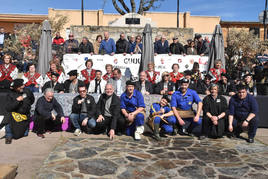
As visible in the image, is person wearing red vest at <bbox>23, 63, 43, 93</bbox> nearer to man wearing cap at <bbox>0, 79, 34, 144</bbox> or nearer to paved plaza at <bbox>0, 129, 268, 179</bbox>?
man wearing cap at <bbox>0, 79, 34, 144</bbox>

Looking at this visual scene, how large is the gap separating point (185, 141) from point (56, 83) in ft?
14.1

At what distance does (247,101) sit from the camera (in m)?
5.57

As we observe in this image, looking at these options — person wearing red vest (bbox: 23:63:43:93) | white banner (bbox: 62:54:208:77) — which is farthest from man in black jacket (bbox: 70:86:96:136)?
white banner (bbox: 62:54:208:77)

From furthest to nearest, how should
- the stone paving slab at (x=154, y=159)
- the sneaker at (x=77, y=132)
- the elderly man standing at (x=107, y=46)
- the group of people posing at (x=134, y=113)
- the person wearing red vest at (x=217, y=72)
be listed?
1. the elderly man standing at (x=107, y=46)
2. the person wearing red vest at (x=217, y=72)
3. the sneaker at (x=77, y=132)
4. the group of people posing at (x=134, y=113)
5. the stone paving slab at (x=154, y=159)

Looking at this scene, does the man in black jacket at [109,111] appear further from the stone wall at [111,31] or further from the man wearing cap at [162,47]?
the stone wall at [111,31]

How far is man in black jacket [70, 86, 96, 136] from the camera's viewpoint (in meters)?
5.92

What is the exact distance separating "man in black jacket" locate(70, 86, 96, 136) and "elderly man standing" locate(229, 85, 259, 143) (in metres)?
3.29

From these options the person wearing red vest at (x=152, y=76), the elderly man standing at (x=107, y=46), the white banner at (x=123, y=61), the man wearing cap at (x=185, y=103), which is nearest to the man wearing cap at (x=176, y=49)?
the white banner at (x=123, y=61)

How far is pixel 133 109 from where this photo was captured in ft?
19.3

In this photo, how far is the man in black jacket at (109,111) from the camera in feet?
19.0

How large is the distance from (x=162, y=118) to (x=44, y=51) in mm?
5566

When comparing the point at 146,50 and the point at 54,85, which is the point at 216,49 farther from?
the point at 54,85

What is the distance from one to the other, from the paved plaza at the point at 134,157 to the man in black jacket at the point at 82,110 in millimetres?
323

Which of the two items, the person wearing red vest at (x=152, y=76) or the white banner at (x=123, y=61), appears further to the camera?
the white banner at (x=123, y=61)
